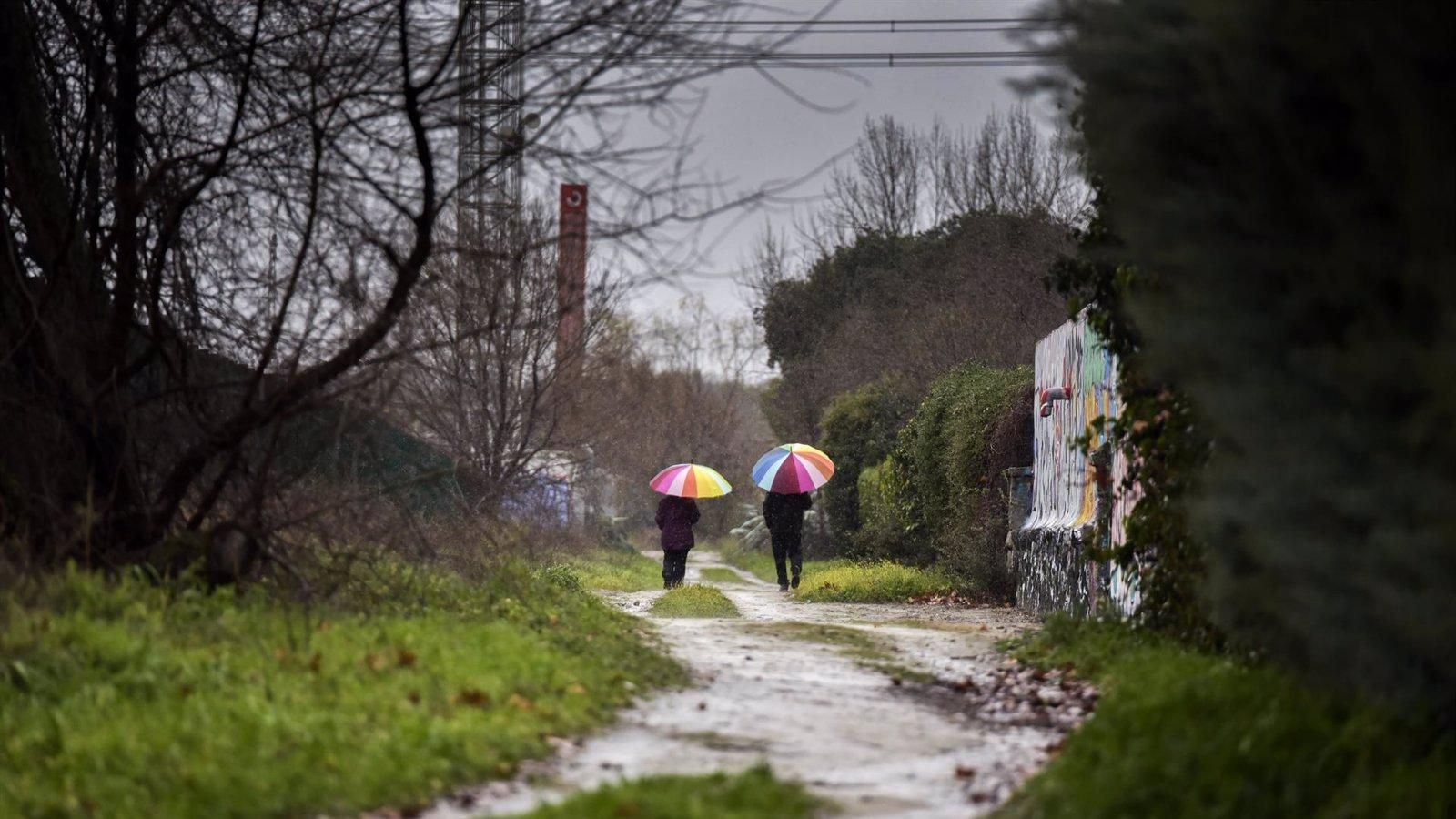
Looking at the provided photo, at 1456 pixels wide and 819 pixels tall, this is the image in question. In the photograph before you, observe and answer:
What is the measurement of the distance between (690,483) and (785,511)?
62.9 inches

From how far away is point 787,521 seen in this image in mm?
23469

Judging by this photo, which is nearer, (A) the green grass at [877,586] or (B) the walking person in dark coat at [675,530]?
(A) the green grass at [877,586]

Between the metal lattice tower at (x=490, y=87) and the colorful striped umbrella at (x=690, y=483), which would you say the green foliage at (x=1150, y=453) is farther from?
the colorful striped umbrella at (x=690, y=483)

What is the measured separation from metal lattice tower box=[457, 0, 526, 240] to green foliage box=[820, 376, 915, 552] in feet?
63.9

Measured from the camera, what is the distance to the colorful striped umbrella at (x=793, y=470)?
22.9 meters

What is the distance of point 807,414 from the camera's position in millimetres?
37875

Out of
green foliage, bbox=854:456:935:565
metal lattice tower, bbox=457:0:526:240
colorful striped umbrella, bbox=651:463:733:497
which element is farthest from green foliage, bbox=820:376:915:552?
metal lattice tower, bbox=457:0:526:240

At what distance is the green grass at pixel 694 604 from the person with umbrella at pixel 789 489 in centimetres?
495

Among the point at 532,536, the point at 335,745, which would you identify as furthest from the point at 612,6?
the point at 532,536

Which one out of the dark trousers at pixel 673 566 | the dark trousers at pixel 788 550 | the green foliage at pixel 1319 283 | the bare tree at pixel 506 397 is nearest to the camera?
the green foliage at pixel 1319 283

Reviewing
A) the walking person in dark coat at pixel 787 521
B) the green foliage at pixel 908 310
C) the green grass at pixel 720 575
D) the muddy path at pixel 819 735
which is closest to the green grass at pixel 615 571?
the green grass at pixel 720 575

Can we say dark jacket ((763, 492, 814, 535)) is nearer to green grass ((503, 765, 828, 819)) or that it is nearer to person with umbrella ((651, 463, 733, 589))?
person with umbrella ((651, 463, 733, 589))

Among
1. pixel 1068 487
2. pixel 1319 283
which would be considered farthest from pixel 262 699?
pixel 1068 487

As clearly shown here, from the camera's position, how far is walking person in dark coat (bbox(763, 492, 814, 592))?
76.7 ft
